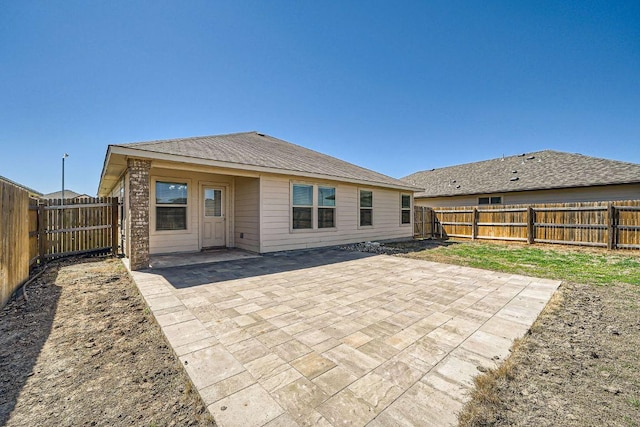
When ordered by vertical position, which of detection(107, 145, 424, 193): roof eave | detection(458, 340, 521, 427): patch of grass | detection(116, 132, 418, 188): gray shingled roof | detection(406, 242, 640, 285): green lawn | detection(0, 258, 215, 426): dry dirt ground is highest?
detection(116, 132, 418, 188): gray shingled roof

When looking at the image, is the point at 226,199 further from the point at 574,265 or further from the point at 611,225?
the point at 611,225

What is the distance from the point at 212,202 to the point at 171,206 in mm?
1240

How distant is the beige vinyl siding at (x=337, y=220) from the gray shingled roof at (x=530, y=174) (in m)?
6.05

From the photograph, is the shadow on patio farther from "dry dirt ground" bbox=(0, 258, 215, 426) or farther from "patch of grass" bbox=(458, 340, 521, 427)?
"patch of grass" bbox=(458, 340, 521, 427)

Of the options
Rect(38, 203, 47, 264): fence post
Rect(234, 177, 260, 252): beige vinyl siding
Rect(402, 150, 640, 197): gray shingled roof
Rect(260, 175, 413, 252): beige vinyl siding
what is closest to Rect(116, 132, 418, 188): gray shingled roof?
Rect(260, 175, 413, 252): beige vinyl siding

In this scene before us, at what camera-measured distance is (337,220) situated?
9531 mm

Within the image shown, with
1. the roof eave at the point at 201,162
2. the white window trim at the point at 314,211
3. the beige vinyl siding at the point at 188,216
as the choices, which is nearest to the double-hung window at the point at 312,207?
the white window trim at the point at 314,211

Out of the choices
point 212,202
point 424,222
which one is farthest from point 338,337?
point 424,222

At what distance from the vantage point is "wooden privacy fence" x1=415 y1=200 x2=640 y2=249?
344 inches

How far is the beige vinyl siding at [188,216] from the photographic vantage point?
23.8 feet

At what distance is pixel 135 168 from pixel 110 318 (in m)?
3.50

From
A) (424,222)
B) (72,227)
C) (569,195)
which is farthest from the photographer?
(424,222)

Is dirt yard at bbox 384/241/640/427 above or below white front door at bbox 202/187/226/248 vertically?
below

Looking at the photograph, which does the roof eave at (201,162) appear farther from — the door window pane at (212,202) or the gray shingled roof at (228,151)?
the door window pane at (212,202)
